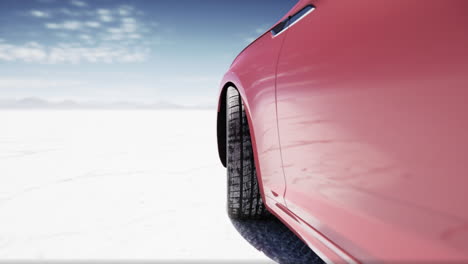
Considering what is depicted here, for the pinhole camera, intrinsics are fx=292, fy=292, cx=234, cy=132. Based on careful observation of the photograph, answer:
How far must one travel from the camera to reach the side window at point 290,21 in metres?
0.93

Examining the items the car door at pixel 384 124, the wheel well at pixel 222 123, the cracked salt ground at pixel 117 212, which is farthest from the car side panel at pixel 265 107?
the wheel well at pixel 222 123

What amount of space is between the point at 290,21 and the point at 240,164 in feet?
2.36

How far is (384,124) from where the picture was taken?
0.62 m

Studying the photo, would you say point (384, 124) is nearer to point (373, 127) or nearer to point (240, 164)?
point (373, 127)

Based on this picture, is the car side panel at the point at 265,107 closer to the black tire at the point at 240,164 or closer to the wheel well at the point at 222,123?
the black tire at the point at 240,164

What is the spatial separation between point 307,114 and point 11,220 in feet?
5.69

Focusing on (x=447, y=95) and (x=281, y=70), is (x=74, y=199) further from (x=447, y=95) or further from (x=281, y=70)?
(x=447, y=95)

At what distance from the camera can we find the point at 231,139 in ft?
4.90

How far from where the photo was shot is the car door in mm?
494

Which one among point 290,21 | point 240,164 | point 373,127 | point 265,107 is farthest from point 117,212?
point 373,127

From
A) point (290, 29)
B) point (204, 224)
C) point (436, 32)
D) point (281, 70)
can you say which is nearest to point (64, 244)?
point (204, 224)

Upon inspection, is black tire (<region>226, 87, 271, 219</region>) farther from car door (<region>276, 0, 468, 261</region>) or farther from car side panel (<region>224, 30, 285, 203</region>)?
car door (<region>276, 0, 468, 261</region>)

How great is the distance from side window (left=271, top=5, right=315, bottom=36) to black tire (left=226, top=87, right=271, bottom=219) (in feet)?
1.56

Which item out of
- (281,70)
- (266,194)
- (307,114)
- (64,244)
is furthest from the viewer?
(64,244)
